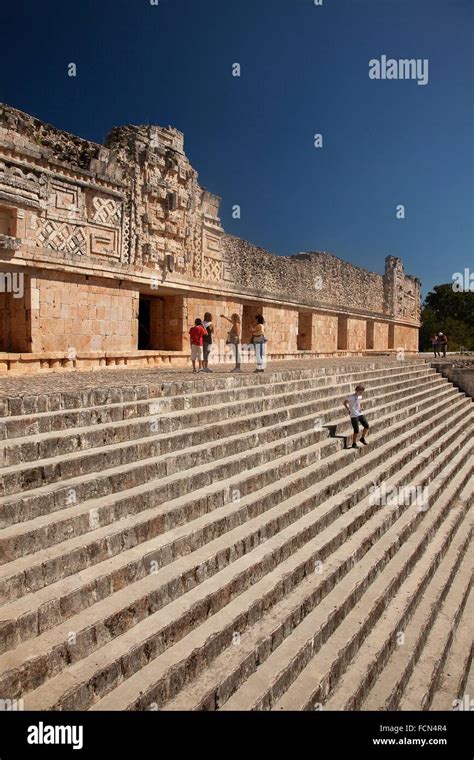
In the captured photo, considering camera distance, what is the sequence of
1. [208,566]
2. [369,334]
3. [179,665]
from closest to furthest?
[179,665] < [208,566] < [369,334]

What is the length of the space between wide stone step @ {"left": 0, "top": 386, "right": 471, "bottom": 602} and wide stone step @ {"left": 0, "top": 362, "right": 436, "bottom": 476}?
508mm

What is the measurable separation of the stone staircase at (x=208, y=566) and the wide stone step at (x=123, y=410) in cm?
2

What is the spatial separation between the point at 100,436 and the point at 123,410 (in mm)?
533

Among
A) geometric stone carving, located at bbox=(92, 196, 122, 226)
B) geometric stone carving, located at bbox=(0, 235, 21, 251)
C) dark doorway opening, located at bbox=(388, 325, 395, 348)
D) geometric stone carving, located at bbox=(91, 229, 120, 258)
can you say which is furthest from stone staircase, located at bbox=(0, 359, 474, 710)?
dark doorway opening, located at bbox=(388, 325, 395, 348)

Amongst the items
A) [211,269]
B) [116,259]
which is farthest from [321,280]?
[116,259]

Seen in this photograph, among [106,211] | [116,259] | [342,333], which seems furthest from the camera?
[342,333]

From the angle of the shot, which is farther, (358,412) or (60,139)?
(60,139)

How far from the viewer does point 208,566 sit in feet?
10.2

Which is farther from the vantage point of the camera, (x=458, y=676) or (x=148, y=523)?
(x=458, y=676)

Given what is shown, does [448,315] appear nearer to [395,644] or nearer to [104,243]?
[104,243]
